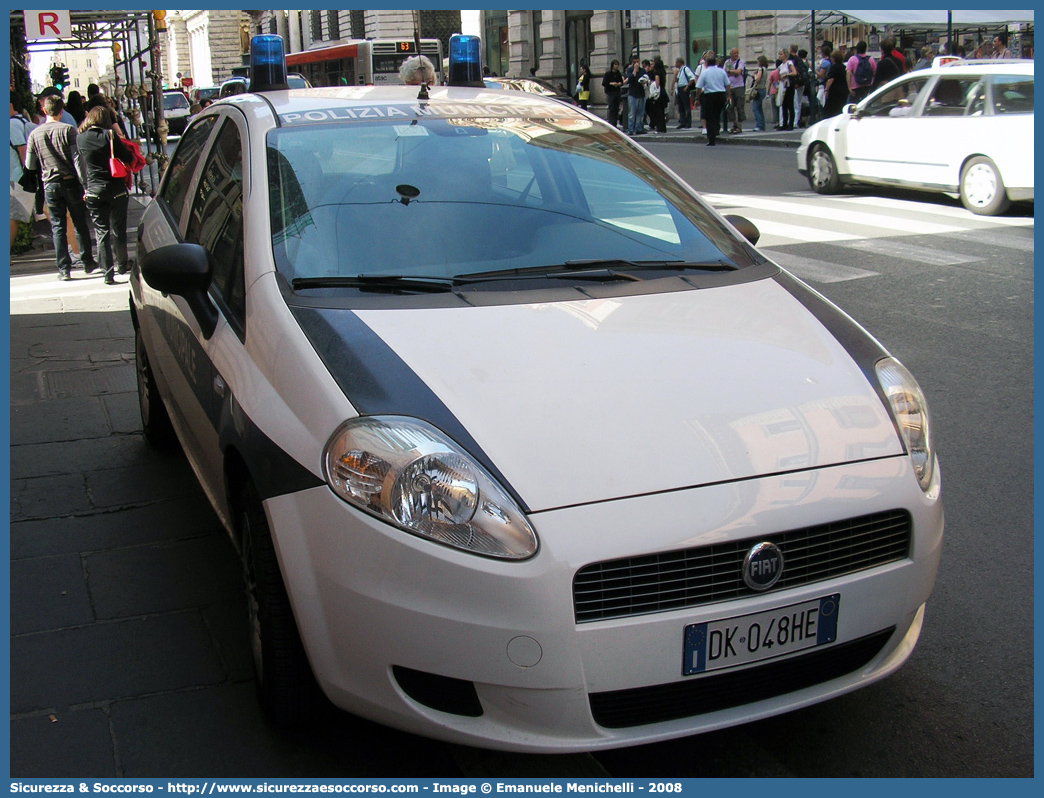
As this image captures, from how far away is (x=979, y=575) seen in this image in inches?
149

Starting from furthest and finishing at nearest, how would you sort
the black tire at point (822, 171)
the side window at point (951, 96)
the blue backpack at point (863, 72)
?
the blue backpack at point (863, 72), the black tire at point (822, 171), the side window at point (951, 96)

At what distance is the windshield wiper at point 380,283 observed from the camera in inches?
124

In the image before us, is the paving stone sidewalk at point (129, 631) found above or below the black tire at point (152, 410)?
below

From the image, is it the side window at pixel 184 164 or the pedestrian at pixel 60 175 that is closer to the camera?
the side window at pixel 184 164

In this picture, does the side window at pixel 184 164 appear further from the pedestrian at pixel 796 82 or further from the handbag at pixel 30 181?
the pedestrian at pixel 796 82

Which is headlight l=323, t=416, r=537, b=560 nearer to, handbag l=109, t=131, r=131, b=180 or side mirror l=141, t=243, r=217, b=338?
side mirror l=141, t=243, r=217, b=338

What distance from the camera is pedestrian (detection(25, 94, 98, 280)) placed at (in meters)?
10.6

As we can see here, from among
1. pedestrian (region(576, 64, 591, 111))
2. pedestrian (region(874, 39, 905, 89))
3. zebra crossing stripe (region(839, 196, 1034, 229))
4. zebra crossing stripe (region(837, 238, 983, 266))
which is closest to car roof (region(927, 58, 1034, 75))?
zebra crossing stripe (region(839, 196, 1034, 229))

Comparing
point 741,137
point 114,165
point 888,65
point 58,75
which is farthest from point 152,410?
point 58,75

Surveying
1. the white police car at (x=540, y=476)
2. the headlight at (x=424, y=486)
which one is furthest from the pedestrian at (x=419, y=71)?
the headlight at (x=424, y=486)

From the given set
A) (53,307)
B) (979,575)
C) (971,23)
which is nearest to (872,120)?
(53,307)

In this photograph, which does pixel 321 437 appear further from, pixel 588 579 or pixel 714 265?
pixel 714 265

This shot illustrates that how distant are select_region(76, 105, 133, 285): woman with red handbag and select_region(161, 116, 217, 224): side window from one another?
562cm

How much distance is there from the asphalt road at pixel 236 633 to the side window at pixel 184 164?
1.20 metres
